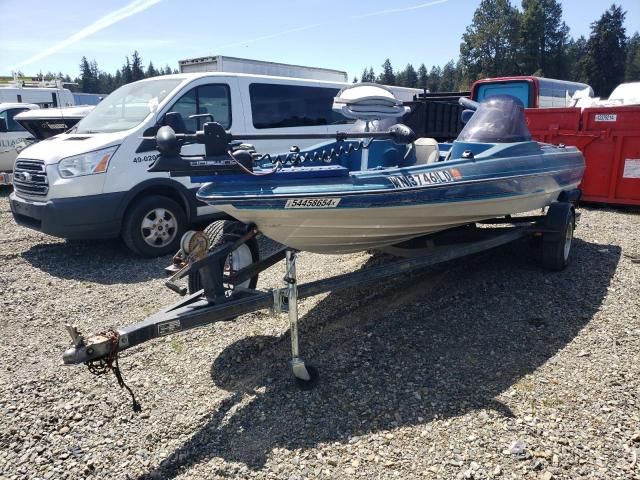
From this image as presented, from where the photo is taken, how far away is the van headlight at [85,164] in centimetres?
548

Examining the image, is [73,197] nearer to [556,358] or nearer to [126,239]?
[126,239]

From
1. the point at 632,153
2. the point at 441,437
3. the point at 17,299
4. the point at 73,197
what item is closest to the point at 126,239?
the point at 73,197

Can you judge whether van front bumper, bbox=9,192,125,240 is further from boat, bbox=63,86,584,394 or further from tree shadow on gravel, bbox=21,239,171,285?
boat, bbox=63,86,584,394

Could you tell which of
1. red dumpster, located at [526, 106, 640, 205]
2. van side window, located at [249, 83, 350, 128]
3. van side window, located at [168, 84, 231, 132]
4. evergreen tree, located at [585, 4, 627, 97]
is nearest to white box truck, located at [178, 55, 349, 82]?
van side window, located at [249, 83, 350, 128]

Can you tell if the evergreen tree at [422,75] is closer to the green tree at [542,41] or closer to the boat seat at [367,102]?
the green tree at [542,41]

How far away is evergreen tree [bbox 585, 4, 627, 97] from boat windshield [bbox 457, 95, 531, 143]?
6255cm

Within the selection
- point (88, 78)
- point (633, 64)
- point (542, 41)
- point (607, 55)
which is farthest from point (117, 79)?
point (633, 64)

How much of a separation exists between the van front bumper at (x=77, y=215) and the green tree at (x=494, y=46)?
65.6 meters

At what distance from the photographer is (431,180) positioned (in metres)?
3.73

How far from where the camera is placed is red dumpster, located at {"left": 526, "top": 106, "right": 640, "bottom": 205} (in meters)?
7.89

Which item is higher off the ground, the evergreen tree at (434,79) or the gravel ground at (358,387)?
the evergreen tree at (434,79)

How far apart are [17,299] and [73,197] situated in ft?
4.18

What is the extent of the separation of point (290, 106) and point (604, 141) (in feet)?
16.8

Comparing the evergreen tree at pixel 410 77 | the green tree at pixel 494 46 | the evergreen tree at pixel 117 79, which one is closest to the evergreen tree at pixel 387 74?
the evergreen tree at pixel 410 77
